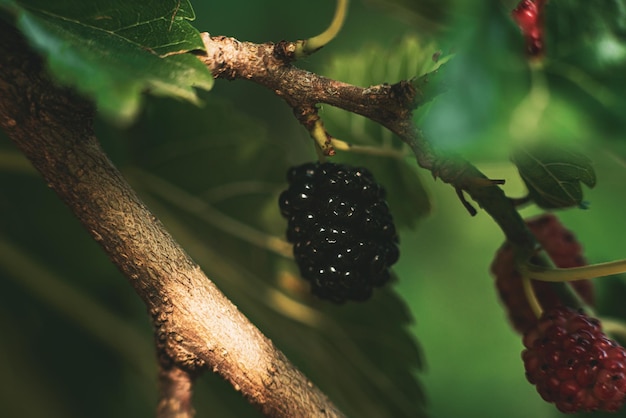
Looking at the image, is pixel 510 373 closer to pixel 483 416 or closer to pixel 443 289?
pixel 483 416

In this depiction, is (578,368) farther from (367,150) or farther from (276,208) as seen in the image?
(276,208)

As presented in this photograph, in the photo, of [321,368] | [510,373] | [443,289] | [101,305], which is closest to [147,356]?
[101,305]

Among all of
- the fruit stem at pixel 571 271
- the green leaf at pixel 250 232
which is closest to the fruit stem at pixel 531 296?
the fruit stem at pixel 571 271

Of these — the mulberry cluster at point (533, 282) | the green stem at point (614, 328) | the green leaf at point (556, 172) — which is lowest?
the green stem at point (614, 328)

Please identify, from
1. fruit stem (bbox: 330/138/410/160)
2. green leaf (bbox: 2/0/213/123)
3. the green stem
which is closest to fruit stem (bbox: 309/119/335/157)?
fruit stem (bbox: 330/138/410/160)

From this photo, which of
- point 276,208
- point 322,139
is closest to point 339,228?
point 322,139

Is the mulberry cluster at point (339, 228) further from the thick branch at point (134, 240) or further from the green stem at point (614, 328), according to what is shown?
the green stem at point (614, 328)
